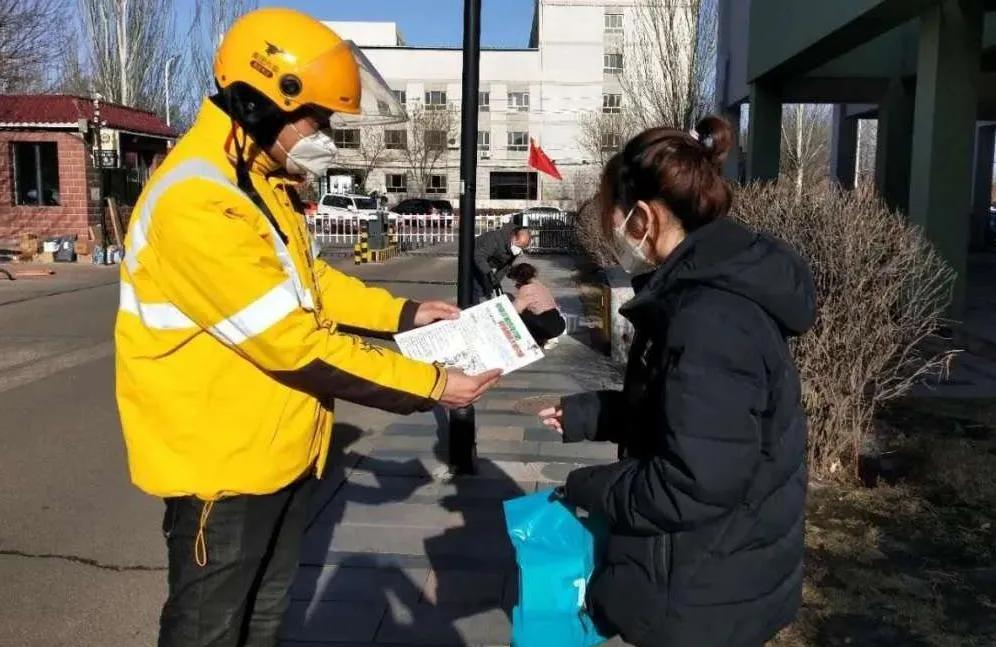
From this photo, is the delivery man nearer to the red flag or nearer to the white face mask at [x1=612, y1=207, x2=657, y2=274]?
the white face mask at [x1=612, y1=207, x2=657, y2=274]

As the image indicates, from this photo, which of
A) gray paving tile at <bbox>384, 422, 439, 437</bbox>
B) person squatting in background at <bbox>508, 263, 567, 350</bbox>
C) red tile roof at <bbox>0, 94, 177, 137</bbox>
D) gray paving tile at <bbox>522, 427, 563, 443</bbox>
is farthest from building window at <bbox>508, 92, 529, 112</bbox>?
person squatting in background at <bbox>508, 263, 567, 350</bbox>

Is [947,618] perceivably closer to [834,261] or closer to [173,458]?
[834,261]

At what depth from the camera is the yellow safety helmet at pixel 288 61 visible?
2236 mm

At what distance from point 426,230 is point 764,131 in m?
17.3

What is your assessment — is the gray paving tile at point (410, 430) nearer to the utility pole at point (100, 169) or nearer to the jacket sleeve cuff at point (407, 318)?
the jacket sleeve cuff at point (407, 318)

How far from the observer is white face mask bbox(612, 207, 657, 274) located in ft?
7.27

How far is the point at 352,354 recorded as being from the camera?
2.26m

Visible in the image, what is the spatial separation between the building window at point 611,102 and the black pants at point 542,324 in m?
62.7

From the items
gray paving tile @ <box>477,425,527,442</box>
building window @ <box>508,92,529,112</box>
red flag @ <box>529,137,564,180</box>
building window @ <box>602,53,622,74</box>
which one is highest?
building window @ <box>602,53,622,74</box>

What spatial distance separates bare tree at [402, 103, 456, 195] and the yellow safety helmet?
194 feet

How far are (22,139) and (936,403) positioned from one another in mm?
24297

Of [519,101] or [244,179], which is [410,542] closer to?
[244,179]

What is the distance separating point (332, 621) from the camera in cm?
375

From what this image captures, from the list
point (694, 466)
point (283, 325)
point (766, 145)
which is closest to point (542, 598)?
point (694, 466)
